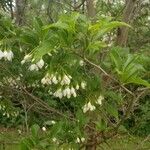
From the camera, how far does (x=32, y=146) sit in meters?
2.70

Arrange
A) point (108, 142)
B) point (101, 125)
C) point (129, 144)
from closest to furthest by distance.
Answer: point (101, 125) → point (108, 142) → point (129, 144)

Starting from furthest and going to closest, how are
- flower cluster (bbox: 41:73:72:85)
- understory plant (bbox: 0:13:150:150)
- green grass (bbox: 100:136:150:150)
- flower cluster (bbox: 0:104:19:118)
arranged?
flower cluster (bbox: 0:104:19:118)
green grass (bbox: 100:136:150:150)
flower cluster (bbox: 41:73:72:85)
understory plant (bbox: 0:13:150:150)

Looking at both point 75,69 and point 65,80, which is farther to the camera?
point 75,69

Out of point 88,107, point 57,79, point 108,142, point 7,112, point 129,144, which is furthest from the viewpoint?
point 129,144

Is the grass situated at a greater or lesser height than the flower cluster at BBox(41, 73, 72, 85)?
greater

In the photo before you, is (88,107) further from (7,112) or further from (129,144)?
(129,144)

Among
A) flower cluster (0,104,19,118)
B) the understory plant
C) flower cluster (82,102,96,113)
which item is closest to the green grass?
the understory plant

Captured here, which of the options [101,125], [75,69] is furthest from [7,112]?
[75,69]

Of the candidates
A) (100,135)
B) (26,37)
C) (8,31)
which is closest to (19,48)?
(8,31)

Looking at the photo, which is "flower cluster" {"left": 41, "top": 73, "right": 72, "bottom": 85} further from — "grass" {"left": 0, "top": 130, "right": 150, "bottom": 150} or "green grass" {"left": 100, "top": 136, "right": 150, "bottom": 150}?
"green grass" {"left": 100, "top": 136, "right": 150, "bottom": 150}

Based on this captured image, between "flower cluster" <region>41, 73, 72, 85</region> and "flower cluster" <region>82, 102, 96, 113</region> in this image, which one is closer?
"flower cluster" <region>41, 73, 72, 85</region>

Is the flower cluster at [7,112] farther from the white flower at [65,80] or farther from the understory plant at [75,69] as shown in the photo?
the white flower at [65,80]

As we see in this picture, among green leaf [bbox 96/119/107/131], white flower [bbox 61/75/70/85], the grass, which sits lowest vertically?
white flower [bbox 61/75/70/85]

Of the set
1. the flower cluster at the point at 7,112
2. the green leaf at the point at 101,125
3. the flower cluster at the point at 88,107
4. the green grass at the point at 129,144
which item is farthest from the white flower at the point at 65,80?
the flower cluster at the point at 7,112
